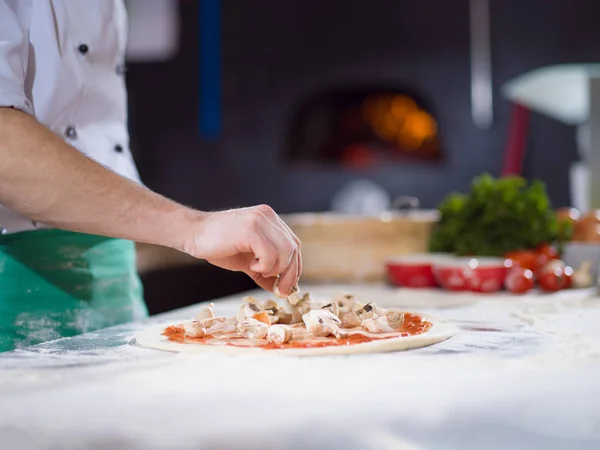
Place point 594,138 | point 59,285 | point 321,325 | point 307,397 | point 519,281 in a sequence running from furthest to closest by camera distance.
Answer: point 594,138 → point 519,281 → point 59,285 → point 321,325 → point 307,397

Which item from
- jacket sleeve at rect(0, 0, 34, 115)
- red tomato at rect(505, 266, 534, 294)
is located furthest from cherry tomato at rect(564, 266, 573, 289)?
jacket sleeve at rect(0, 0, 34, 115)

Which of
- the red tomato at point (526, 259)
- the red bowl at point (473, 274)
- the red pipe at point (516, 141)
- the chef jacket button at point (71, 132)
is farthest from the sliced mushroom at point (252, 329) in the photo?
the red pipe at point (516, 141)

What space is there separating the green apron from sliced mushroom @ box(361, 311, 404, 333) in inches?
22.0

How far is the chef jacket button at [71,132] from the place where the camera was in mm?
1354

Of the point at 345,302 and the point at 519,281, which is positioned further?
the point at 519,281

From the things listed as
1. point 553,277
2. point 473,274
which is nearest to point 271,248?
point 473,274

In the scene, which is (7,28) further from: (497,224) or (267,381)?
(497,224)

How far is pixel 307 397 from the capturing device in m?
0.73

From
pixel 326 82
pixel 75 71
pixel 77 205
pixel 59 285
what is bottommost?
pixel 59 285

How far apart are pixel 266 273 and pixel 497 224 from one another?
41.7 inches

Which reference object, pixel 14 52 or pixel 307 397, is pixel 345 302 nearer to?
pixel 307 397

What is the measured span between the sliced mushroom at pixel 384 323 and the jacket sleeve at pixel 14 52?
0.57 m

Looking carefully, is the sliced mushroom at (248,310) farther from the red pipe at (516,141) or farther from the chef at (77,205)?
the red pipe at (516,141)

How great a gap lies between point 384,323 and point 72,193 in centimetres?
48
